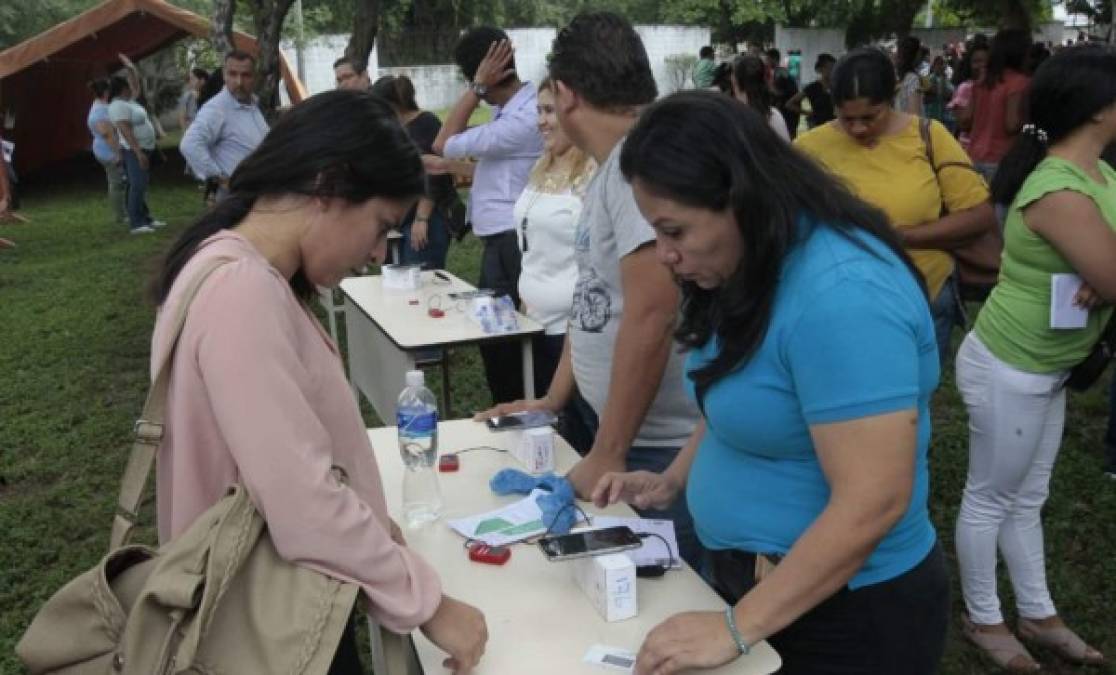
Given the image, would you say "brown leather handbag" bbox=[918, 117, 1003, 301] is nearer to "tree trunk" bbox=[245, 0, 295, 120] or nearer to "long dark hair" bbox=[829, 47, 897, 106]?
"long dark hair" bbox=[829, 47, 897, 106]

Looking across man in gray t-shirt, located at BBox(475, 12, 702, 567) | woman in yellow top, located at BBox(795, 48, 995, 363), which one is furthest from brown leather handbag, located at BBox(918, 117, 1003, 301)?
man in gray t-shirt, located at BBox(475, 12, 702, 567)

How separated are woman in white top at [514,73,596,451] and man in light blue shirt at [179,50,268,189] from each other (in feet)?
12.2

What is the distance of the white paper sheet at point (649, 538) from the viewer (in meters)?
1.71

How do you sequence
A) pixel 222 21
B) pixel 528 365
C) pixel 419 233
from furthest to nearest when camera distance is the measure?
pixel 222 21 → pixel 419 233 → pixel 528 365

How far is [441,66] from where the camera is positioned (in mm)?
25875

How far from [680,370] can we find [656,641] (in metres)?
0.86

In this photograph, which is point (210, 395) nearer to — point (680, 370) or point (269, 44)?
point (680, 370)

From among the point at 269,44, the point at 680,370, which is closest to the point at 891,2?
the point at 269,44

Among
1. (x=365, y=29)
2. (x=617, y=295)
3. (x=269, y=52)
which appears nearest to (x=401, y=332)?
(x=617, y=295)

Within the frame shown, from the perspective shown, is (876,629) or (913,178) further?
(913,178)

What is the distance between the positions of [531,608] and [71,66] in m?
16.3

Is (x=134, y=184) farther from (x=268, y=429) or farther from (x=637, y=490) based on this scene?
(x=268, y=429)

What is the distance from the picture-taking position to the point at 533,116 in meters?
4.00

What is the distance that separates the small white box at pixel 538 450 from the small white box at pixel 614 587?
576 mm
